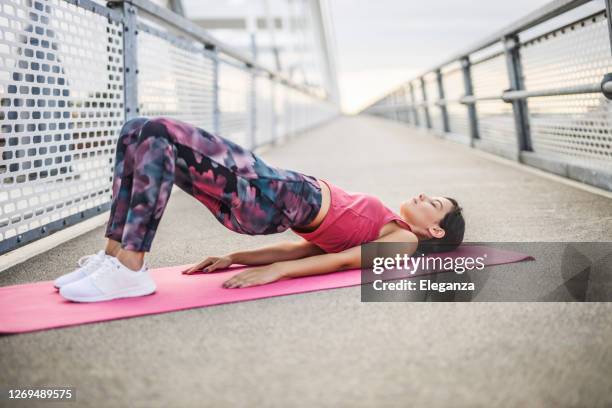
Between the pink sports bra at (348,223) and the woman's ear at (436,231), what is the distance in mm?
130

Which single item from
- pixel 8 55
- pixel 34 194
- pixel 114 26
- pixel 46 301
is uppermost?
pixel 114 26

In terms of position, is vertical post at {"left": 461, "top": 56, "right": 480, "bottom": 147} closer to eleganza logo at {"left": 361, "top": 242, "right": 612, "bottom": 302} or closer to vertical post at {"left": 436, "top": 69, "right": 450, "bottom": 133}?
vertical post at {"left": 436, "top": 69, "right": 450, "bottom": 133}

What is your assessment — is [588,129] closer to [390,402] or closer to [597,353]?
[597,353]

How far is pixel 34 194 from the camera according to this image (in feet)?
8.75

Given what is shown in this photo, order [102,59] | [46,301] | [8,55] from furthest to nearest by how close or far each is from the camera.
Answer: [102,59]
[8,55]
[46,301]

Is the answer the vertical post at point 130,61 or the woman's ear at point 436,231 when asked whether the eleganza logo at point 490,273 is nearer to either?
the woman's ear at point 436,231

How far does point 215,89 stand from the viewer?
574cm

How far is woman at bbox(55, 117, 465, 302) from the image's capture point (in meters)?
1.93

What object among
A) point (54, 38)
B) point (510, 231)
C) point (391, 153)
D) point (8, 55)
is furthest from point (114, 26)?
point (391, 153)

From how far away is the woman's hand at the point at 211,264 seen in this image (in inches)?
91.3

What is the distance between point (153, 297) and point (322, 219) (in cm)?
67

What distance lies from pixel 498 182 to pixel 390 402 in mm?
3703

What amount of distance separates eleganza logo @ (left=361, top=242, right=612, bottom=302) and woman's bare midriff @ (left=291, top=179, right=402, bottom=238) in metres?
0.07

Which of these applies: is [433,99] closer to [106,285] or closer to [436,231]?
[436,231]
